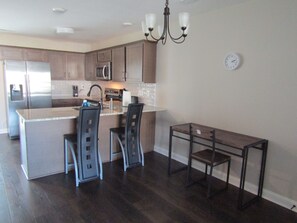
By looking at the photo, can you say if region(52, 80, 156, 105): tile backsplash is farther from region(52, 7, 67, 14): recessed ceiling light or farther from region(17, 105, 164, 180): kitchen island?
region(52, 7, 67, 14): recessed ceiling light

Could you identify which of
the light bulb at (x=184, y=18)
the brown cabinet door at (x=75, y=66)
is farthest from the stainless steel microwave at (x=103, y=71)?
the light bulb at (x=184, y=18)

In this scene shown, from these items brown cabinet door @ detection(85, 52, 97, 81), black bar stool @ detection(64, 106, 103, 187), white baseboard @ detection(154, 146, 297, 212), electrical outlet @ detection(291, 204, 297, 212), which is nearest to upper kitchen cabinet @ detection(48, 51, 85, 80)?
brown cabinet door @ detection(85, 52, 97, 81)

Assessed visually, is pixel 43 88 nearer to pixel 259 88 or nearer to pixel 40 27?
pixel 40 27

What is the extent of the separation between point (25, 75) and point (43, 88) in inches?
18.9

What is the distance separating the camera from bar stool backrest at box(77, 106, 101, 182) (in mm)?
2930

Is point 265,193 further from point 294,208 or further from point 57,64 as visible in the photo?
point 57,64

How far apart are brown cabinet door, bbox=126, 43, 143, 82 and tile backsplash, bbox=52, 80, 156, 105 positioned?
1.22ft

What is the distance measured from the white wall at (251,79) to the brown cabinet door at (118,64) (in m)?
1.24

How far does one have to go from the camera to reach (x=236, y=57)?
9.53ft

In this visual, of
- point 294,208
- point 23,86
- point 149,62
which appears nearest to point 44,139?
point 149,62

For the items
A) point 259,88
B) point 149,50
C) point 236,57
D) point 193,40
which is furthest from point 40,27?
point 259,88

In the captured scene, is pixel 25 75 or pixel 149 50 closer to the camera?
pixel 149 50

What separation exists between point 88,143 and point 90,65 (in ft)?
11.1

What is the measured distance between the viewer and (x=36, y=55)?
18.0 feet
